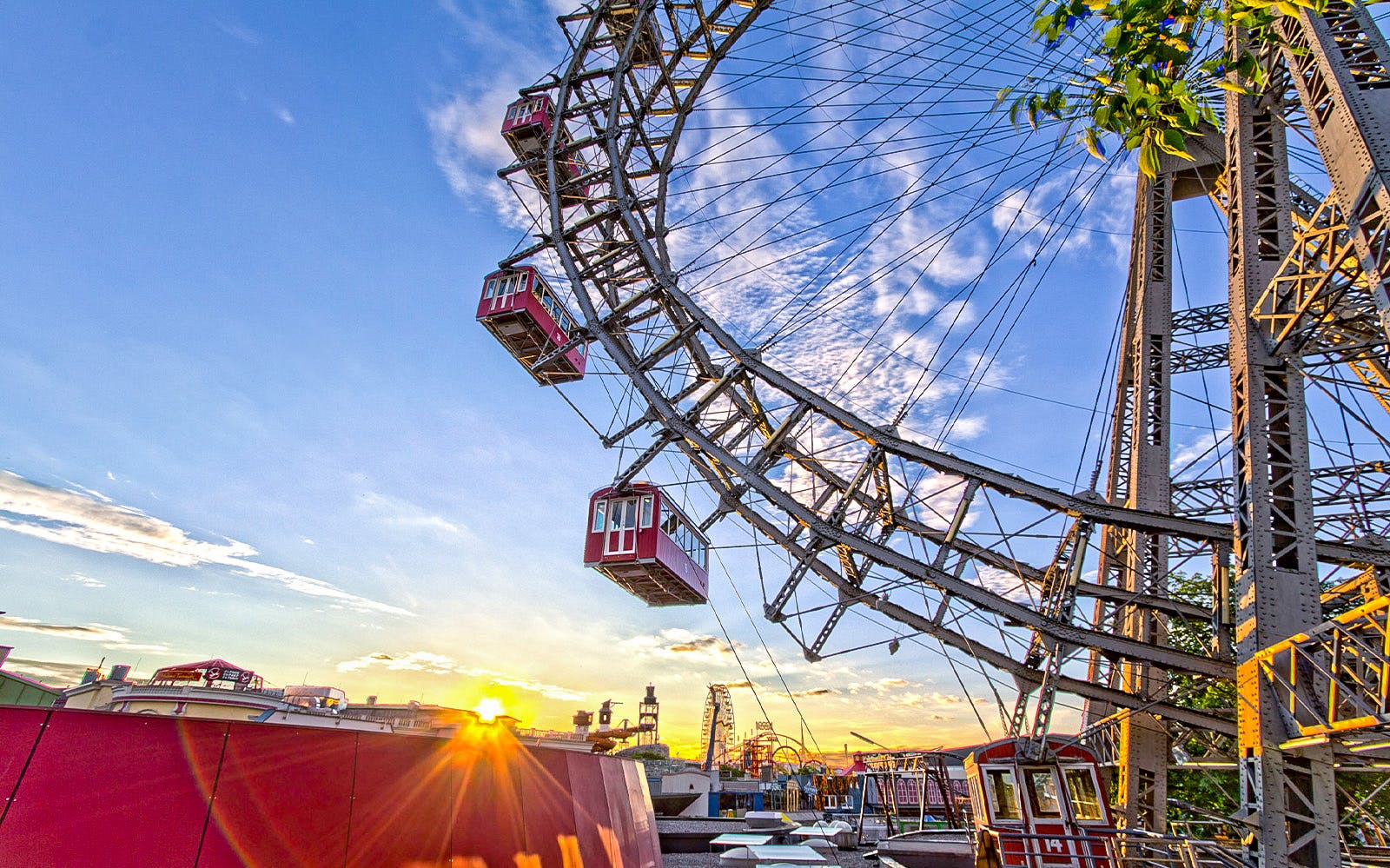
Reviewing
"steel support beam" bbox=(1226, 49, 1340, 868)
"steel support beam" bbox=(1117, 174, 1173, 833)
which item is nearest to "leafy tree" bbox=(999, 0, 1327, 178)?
"steel support beam" bbox=(1226, 49, 1340, 868)

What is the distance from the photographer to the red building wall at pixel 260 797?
4.04 m

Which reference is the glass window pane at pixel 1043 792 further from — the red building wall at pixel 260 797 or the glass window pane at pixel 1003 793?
the red building wall at pixel 260 797

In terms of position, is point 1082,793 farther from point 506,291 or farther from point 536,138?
point 536,138

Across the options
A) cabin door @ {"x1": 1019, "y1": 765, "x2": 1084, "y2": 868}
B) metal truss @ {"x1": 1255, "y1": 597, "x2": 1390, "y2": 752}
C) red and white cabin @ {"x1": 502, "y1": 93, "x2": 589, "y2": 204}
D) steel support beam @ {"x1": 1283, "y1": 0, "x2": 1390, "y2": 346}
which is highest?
red and white cabin @ {"x1": 502, "y1": 93, "x2": 589, "y2": 204}

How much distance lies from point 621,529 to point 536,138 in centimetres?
1216

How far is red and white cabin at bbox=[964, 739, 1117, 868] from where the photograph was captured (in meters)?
12.0

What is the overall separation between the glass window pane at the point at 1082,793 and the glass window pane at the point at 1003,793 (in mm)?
937

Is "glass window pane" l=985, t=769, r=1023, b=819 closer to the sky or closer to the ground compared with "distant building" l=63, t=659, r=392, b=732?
closer to the ground

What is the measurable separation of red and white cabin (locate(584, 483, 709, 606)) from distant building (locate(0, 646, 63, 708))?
15881 millimetres

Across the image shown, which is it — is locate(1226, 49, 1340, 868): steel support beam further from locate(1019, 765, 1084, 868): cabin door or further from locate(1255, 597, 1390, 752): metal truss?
locate(1019, 765, 1084, 868): cabin door

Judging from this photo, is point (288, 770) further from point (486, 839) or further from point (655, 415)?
point (655, 415)

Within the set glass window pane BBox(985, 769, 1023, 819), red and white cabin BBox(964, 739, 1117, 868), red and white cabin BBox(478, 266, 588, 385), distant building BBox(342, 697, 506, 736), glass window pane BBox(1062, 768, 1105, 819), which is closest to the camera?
red and white cabin BBox(964, 739, 1117, 868)

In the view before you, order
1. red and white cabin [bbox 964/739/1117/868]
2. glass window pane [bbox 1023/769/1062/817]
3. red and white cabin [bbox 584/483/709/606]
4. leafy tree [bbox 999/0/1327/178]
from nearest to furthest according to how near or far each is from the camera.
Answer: leafy tree [bbox 999/0/1327/178]
red and white cabin [bbox 964/739/1117/868]
glass window pane [bbox 1023/769/1062/817]
red and white cabin [bbox 584/483/709/606]

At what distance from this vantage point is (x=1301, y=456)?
8734mm
